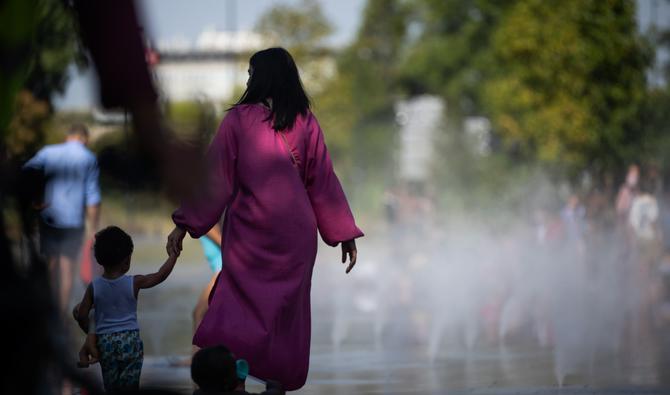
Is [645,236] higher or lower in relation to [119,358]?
higher

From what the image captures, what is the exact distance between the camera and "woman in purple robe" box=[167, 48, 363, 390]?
5.50 m

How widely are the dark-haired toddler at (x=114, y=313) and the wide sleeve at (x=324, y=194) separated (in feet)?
2.10

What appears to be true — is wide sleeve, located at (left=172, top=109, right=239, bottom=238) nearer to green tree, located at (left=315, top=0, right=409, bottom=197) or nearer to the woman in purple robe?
the woman in purple robe

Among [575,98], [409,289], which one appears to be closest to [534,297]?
[409,289]

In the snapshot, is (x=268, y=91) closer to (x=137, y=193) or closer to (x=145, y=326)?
(x=137, y=193)

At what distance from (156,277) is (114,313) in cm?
27

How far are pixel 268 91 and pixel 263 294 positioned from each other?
802 mm

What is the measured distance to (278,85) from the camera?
5617 mm

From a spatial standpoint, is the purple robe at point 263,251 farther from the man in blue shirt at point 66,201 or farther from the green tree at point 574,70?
the green tree at point 574,70

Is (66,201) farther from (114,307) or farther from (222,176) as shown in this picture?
(114,307)

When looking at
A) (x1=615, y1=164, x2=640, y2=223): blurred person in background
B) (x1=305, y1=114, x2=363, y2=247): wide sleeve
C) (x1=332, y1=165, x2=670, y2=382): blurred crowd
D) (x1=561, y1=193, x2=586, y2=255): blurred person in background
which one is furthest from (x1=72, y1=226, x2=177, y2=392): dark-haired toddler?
(x1=561, y1=193, x2=586, y2=255): blurred person in background

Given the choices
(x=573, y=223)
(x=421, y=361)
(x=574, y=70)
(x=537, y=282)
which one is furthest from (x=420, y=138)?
(x=421, y=361)

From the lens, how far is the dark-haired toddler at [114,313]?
19.1 ft

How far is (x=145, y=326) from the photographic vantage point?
13.2 meters
